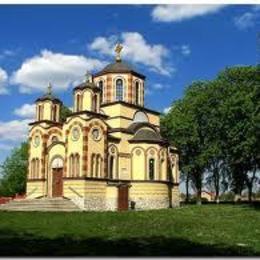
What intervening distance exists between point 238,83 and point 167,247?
36.6 meters

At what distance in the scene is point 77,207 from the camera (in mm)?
38688

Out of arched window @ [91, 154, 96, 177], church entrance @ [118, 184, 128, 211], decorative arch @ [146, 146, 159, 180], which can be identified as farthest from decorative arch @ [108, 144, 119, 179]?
decorative arch @ [146, 146, 159, 180]

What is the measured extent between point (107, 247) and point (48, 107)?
31.2 metres

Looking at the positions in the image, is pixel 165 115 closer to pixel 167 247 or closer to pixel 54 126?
pixel 54 126

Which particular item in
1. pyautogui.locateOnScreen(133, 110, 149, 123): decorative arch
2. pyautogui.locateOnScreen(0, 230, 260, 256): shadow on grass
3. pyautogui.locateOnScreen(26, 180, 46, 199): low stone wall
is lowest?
pyautogui.locateOnScreen(0, 230, 260, 256): shadow on grass

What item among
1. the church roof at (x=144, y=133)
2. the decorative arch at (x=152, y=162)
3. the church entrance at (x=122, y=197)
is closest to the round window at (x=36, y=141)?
the church roof at (x=144, y=133)

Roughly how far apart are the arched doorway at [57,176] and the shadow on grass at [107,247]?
25.1 metres

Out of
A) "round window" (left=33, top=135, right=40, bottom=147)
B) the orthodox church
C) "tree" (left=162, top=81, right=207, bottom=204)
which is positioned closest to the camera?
the orthodox church

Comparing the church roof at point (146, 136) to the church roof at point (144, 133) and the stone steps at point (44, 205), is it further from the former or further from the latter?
the stone steps at point (44, 205)

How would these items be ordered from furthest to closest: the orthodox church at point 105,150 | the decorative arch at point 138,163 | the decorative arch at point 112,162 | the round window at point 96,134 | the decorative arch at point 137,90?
1. the decorative arch at point 137,90
2. the decorative arch at point 138,163
3. the decorative arch at point 112,162
4. the round window at point 96,134
5. the orthodox church at point 105,150

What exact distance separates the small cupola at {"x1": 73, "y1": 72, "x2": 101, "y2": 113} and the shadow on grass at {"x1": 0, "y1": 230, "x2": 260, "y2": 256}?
80.6 ft

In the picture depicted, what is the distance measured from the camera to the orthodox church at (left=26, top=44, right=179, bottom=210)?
3962 cm

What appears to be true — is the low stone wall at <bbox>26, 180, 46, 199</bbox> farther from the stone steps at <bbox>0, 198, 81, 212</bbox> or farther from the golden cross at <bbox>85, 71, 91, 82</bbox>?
the golden cross at <bbox>85, 71, 91, 82</bbox>

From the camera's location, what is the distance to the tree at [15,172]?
66.4 meters
